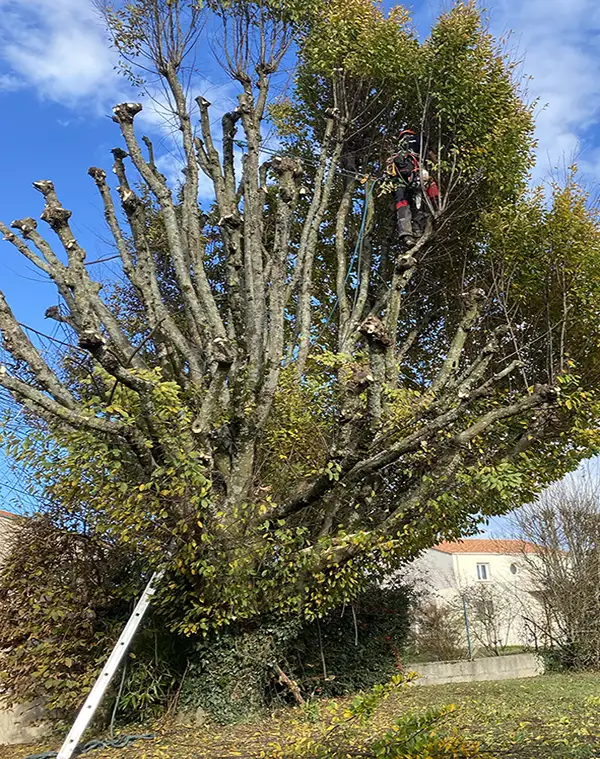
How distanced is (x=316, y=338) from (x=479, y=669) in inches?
331

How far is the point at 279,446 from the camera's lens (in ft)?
26.3

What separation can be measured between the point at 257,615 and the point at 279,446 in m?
2.19

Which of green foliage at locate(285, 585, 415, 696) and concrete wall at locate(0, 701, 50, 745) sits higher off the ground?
green foliage at locate(285, 585, 415, 696)

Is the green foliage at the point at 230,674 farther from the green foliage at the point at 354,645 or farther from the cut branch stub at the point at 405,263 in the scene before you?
the cut branch stub at the point at 405,263

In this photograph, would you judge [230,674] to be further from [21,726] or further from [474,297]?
[474,297]

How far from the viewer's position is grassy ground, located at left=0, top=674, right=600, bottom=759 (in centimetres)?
488

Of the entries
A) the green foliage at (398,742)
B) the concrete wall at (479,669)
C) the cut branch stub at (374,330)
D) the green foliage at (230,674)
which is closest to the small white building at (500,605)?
the concrete wall at (479,669)

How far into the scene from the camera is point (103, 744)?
626 centimetres

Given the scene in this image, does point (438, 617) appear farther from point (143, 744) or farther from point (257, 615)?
point (143, 744)

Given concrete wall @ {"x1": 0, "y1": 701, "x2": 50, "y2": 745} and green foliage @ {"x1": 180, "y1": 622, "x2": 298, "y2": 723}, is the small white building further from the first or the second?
concrete wall @ {"x1": 0, "y1": 701, "x2": 50, "y2": 745}

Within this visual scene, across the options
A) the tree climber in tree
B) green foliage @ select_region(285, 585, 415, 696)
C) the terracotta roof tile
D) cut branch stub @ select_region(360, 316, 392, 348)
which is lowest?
green foliage @ select_region(285, 585, 415, 696)

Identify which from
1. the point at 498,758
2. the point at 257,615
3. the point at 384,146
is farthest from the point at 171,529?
the point at 384,146

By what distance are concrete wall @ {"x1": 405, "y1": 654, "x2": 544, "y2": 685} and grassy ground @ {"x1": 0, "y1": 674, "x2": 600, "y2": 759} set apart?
271 centimetres

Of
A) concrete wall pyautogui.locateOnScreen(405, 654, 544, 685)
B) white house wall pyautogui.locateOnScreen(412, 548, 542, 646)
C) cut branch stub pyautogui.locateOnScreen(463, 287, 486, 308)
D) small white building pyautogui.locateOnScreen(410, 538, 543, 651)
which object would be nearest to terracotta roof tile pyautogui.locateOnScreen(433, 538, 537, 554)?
white house wall pyautogui.locateOnScreen(412, 548, 542, 646)
